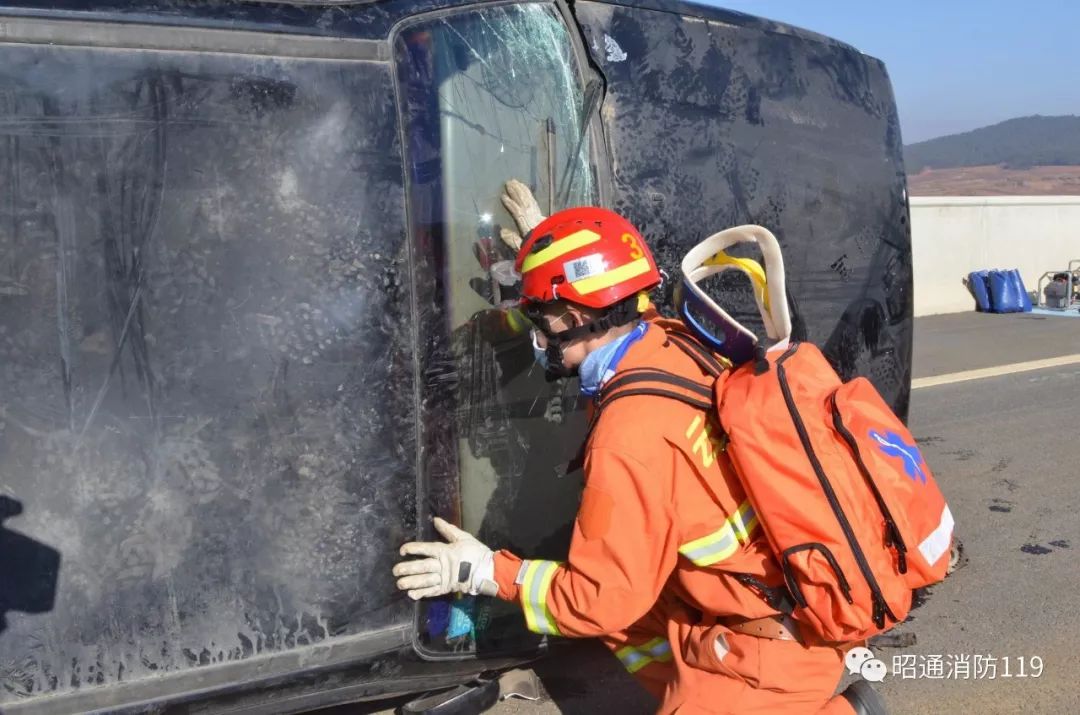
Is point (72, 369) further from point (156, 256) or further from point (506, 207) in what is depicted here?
point (506, 207)

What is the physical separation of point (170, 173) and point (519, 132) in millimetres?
890

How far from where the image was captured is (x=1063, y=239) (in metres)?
15.3

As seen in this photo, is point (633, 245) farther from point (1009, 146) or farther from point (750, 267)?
point (1009, 146)

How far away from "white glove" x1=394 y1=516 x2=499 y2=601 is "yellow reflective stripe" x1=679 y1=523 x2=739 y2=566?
1.51 ft

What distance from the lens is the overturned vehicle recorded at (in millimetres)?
1977

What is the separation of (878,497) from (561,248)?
89cm

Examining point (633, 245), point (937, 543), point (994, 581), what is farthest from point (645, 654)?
point (994, 581)

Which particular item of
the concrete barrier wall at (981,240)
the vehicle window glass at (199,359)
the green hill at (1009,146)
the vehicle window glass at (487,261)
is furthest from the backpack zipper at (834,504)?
the green hill at (1009,146)

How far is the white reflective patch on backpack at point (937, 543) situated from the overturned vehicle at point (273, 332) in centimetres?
90

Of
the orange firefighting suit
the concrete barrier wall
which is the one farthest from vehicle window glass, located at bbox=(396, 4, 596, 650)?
the concrete barrier wall

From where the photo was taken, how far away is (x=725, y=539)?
2.35m

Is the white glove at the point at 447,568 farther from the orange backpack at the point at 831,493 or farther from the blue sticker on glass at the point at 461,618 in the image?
the orange backpack at the point at 831,493

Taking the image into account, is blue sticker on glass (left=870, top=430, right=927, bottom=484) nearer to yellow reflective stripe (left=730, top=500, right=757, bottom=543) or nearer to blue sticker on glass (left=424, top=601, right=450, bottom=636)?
yellow reflective stripe (left=730, top=500, right=757, bottom=543)

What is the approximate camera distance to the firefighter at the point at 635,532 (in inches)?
88.4
